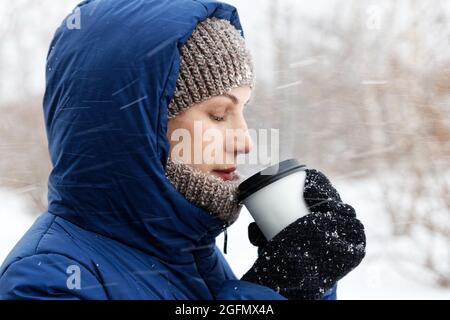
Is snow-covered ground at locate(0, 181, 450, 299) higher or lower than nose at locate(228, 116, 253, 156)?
lower

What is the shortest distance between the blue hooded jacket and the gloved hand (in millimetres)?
44

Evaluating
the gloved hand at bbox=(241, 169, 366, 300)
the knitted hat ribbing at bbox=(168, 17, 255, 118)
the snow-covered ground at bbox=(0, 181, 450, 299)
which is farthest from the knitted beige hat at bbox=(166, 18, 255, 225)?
the snow-covered ground at bbox=(0, 181, 450, 299)

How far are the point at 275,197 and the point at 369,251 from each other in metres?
4.62

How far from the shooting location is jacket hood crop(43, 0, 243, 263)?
56.1 inches

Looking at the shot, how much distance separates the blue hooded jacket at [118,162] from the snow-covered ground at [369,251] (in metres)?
3.36

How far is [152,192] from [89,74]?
11.9 inches

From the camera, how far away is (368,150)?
6270mm

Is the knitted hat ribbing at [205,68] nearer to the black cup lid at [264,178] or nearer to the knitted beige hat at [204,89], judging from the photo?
the knitted beige hat at [204,89]

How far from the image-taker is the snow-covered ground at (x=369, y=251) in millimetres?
5066

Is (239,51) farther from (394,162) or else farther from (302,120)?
(302,120)

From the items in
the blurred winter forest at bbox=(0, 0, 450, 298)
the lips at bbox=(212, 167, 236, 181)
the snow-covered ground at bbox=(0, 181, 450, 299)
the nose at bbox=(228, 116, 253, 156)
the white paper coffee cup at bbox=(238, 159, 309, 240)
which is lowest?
the snow-covered ground at bbox=(0, 181, 450, 299)

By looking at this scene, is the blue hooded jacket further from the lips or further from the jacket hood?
the lips

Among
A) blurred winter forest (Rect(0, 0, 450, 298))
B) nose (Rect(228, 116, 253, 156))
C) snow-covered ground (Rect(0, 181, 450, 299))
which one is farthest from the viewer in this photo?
blurred winter forest (Rect(0, 0, 450, 298))

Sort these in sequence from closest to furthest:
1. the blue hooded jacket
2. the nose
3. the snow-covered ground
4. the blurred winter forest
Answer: the blue hooded jacket → the nose → the snow-covered ground → the blurred winter forest
